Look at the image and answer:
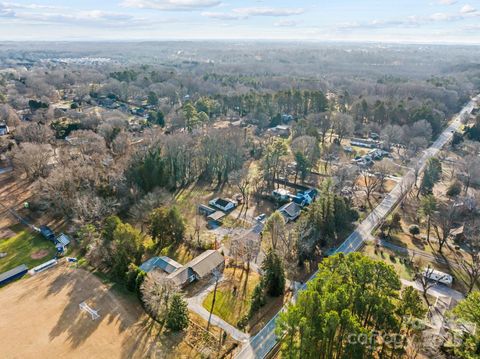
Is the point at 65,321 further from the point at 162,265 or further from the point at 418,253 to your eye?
the point at 418,253

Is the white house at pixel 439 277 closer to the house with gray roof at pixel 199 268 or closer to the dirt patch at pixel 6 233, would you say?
the house with gray roof at pixel 199 268

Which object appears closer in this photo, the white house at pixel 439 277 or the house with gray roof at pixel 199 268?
the house with gray roof at pixel 199 268

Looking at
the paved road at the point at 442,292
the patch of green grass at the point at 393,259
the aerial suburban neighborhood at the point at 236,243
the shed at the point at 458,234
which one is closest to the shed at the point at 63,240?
the aerial suburban neighborhood at the point at 236,243

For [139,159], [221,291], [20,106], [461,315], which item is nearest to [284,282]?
[221,291]

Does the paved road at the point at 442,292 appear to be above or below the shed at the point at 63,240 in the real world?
below

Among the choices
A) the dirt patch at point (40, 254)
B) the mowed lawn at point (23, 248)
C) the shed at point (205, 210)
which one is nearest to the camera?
the mowed lawn at point (23, 248)

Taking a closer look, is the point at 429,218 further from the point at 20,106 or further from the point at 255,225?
the point at 20,106
